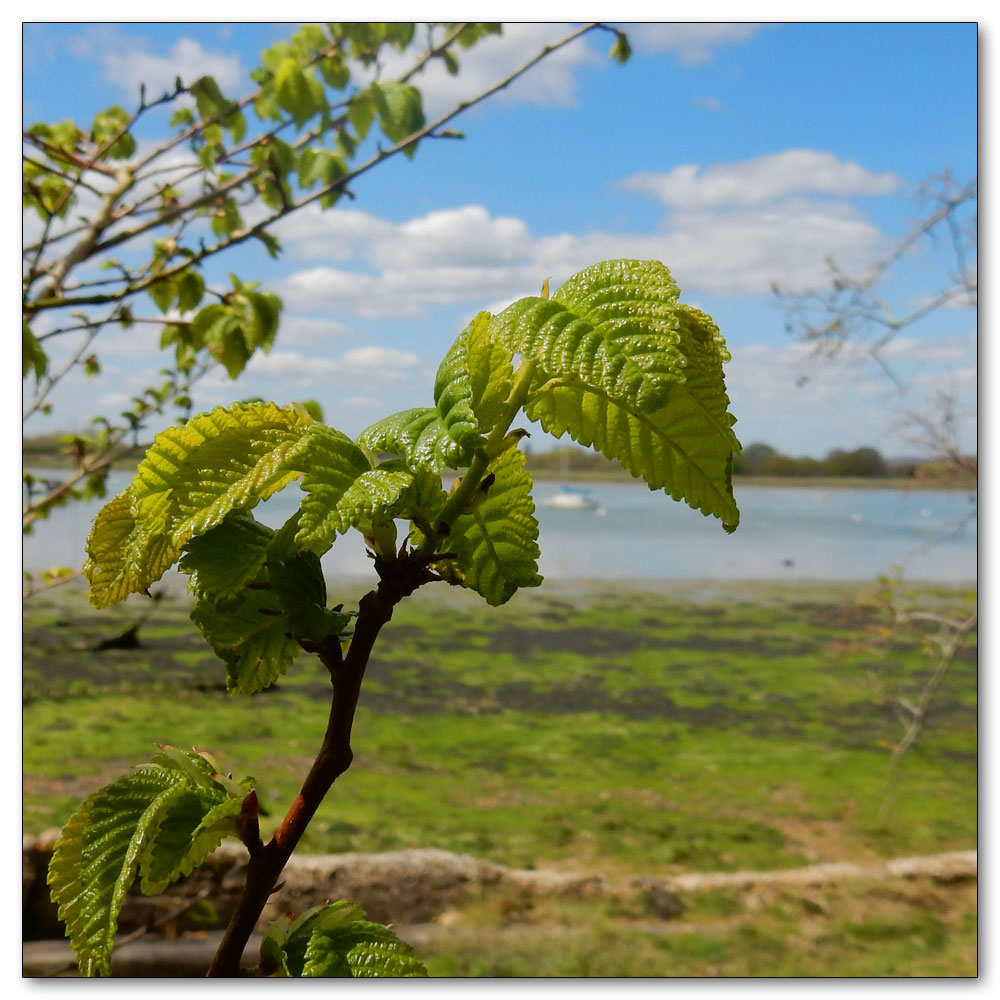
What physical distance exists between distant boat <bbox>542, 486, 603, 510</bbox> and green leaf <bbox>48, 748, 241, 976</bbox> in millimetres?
8454

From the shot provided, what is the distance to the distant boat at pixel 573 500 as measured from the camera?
8.91 m

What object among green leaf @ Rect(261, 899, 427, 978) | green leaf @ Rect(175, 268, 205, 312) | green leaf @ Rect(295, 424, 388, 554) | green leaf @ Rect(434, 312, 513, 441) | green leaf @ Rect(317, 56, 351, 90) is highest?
green leaf @ Rect(317, 56, 351, 90)

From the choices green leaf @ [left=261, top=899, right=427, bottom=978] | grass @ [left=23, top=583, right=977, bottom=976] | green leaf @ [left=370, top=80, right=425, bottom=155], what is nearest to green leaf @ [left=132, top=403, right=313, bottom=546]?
green leaf @ [left=261, top=899, right=427, bottom=978]

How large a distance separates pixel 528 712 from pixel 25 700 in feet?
7.29

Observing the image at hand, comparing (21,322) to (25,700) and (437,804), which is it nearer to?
(437,804)

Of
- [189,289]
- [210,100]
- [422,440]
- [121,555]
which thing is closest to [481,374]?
[422,440]

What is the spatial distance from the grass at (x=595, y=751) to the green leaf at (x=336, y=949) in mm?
2225

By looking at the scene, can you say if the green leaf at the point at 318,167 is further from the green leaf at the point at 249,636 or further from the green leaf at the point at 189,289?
the green leaf at the point at 249,636

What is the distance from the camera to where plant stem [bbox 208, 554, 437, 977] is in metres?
0.28

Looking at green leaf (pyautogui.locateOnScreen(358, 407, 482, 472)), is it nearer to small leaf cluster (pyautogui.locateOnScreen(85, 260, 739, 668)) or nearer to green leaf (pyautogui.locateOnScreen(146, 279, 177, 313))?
small leaf cluster (pyautogui.locateOnScreen(85, 260, 739, 668))

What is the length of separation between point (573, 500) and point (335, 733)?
8808mm

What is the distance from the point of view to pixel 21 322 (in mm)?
1007

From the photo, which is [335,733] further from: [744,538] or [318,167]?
[744,538]

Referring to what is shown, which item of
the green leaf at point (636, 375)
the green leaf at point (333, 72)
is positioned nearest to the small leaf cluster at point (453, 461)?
the green leaf at point (636, 375)
